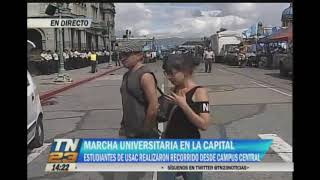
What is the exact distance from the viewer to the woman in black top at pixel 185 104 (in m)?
3.96

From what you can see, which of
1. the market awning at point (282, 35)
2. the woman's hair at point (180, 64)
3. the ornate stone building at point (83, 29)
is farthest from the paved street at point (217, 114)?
the market awning at point (282, 35)

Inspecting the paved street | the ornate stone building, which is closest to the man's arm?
the paved street

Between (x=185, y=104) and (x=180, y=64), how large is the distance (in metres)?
0.36

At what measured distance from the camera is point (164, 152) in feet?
13.4

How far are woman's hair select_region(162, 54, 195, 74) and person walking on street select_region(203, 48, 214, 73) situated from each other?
0.40 metres

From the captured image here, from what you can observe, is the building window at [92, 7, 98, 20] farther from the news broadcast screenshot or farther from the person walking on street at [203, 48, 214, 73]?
the person walking on street at [203, 48, 214, 73]

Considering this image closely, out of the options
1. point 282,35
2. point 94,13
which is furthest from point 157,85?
point 282,35

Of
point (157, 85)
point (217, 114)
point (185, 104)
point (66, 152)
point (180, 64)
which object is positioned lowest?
point (217, 114)

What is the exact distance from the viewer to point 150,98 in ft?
13.4

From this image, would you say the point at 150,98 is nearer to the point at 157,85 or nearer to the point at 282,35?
the point at 157,85

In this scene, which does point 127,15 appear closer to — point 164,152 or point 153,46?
point 153,46
